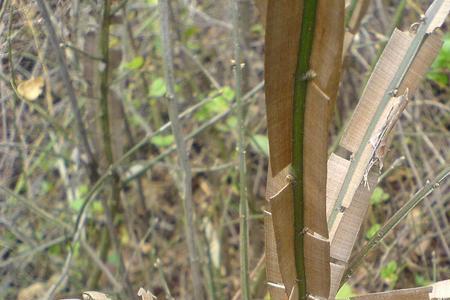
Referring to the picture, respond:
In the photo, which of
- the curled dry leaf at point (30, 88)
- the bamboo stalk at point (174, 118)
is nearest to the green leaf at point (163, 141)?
the curled dry leaf at point (30, 88)

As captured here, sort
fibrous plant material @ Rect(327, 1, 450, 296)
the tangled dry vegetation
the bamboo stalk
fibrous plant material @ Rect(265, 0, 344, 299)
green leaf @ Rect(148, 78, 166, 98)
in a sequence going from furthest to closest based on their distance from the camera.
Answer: green leaf @ Rect(148, 78, 166, 98), the tangled dry vegetation, the bamboo stalk, fibrous plant material @ Rect(327, 1, 450, 296), fibrous plant material @ Rect(265, 0, 344, 299)

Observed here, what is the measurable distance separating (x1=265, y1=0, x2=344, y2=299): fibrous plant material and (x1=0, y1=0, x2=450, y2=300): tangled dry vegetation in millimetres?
A: 883

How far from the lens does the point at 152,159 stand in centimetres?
243

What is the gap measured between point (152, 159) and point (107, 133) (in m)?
0.34

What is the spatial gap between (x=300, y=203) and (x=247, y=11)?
229 cm

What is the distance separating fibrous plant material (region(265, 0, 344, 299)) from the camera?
66 cm

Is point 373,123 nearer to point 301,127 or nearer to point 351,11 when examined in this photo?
point 301,127

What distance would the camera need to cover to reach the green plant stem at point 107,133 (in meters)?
1.89

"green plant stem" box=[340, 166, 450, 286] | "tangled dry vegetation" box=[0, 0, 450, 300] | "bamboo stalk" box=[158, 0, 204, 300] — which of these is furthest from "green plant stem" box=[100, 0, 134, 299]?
"green plant stem" box=[340, 166, 450, 286]

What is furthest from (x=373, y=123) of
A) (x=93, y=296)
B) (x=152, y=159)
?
(x=152, y=159)

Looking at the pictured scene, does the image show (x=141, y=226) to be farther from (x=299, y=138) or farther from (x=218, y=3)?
(x=299, y=138)

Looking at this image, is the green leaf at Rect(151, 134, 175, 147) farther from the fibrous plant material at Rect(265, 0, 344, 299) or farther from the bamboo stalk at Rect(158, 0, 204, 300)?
the fibrous plant material at Rect(265, 0, 344, 299)

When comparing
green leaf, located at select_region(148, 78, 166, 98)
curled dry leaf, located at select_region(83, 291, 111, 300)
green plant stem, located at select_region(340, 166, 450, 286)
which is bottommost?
curled dry leaf, located at select_region(83, 291, 111, 300)

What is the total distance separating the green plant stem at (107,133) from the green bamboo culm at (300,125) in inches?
46.4
